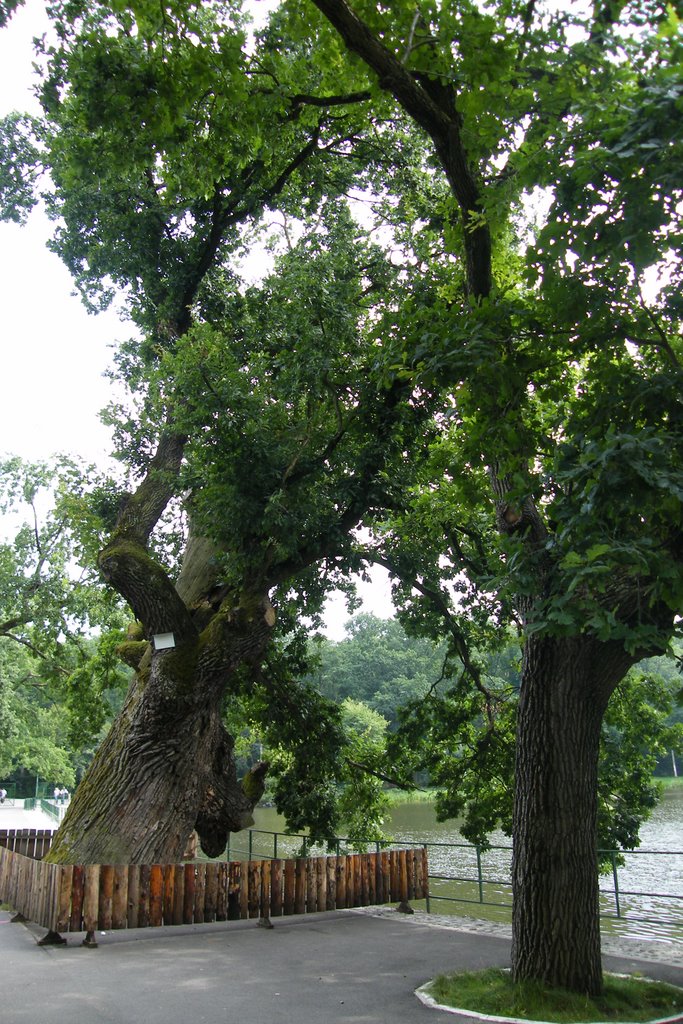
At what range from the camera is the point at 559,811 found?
6.57 meters

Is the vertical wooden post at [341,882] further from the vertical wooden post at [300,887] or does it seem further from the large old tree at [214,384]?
the large old tree at [214,384]

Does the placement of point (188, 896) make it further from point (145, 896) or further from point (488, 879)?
point (488, 879)

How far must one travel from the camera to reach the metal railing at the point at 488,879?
12.0 metres

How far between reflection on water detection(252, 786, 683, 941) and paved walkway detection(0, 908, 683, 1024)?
1.71 meters

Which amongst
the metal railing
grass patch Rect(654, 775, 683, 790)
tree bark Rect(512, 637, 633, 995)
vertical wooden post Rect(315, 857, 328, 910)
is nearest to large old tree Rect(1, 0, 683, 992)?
tree bark Rect(512, 637, 633, 995)

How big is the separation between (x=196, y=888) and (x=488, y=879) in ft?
26.9

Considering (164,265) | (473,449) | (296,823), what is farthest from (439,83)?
(296,823)

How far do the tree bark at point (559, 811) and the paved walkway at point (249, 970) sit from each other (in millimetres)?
922

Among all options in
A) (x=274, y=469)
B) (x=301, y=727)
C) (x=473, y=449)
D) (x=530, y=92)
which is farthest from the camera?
(x=301, y=727)

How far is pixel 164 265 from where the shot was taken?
1495cm

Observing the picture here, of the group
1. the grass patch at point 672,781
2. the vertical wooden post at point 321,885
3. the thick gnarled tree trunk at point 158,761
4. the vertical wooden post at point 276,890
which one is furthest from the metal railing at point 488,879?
the grass patch at point 672,781

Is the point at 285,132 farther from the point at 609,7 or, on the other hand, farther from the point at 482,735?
the point at 482,735

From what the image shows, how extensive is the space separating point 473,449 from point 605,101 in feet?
9.72

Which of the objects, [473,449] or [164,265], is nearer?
[473,449]
